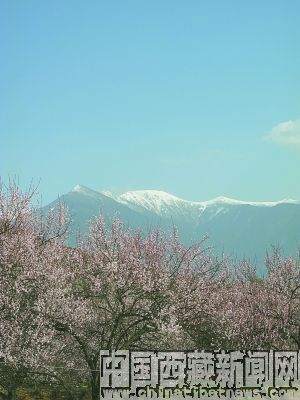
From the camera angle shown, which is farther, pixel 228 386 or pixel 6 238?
pixel 228 386

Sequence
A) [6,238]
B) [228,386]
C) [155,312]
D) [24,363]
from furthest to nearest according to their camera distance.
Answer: [228,386] < [155,312] < [6,238] < [24,363]

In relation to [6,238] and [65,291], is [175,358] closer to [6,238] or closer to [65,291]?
[65,291]

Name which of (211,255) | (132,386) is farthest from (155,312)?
(211,255)

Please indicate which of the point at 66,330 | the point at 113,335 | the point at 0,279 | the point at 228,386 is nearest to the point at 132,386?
the point at 113,335

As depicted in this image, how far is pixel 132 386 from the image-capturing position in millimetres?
19469

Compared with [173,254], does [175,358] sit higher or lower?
lower

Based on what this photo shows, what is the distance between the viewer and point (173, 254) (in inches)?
874

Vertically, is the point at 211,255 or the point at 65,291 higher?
the point at 211,255

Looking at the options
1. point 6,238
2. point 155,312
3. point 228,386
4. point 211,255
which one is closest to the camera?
point 6,238

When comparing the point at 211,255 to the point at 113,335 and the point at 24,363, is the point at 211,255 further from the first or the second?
the point at 24,363

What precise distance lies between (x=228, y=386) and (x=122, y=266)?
279 inches

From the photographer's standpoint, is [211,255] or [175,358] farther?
[211,255]

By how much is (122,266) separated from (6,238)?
435 cm

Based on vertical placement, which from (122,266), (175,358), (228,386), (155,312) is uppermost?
(122,266)
